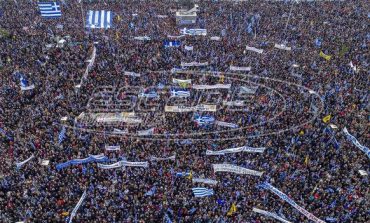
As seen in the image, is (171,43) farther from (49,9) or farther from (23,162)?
(23,162)

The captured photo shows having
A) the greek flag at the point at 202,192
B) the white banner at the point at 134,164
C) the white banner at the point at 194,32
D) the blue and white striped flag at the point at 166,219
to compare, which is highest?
the white banner at the point at 194,32

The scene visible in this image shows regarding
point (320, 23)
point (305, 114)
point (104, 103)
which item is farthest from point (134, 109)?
point (320, 23)

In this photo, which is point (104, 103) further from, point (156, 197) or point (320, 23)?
point (320, 23)

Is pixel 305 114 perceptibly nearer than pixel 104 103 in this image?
Yes

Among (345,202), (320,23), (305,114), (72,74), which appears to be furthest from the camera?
(320,23)

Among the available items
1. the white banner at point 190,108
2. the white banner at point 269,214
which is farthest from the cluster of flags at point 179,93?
the white banner at point 269,214

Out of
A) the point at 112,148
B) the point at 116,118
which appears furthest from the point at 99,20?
the point at 112,148

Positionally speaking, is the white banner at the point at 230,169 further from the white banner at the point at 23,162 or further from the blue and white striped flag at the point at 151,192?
the white banner at the point at 23,162
